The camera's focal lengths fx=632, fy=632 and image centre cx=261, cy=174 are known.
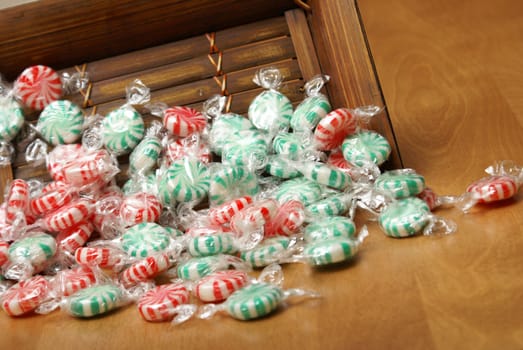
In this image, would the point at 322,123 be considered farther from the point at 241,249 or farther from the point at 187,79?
the point at 187,79

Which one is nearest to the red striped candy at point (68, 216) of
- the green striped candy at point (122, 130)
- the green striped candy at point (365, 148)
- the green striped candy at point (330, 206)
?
the green striped candy at point (122, 130)

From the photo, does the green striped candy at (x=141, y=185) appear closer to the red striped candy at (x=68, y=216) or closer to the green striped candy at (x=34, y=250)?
the red striped candy at (x=68, y=216)

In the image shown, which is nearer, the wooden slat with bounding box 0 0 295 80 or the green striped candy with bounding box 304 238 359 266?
the green striped candy with bounding box 304 238 359 266

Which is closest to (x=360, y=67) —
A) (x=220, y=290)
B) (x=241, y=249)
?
(x=241, y=249)

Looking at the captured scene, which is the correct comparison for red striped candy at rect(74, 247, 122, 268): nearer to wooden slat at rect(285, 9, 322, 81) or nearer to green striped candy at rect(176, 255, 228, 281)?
green striped candy at rect(176, 255, 228, 281)

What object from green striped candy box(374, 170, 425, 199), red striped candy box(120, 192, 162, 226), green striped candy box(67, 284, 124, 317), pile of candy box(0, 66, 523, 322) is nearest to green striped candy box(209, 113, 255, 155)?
pile of candy box(0, 66, 523, 322)

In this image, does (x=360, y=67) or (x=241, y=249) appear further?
(x=360, y=67)
